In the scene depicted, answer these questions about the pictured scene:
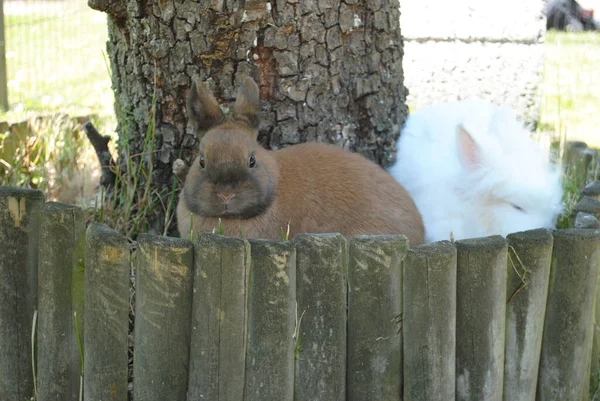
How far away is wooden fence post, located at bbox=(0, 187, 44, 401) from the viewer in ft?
8.70

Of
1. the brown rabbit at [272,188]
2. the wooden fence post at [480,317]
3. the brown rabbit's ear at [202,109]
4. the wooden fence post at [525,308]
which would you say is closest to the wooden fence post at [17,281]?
the brown rabbit at [272,188]

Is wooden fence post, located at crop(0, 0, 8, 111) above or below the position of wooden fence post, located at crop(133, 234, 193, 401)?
above

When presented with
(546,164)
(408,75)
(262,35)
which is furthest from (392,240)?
(408,75)

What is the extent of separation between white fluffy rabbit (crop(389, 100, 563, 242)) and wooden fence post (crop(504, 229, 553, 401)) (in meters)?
0.98

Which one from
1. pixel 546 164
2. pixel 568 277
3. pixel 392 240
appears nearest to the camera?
pixel 392 240

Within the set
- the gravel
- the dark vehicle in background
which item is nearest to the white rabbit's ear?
the gravel

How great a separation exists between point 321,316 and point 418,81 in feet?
15.7

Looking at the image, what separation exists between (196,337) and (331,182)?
0.98 metres

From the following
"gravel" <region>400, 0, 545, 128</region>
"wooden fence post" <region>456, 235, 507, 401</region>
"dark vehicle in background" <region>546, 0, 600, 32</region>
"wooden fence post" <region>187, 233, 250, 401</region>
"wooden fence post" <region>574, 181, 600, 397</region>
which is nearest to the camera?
"wooden fence post" <region>187, 233, 250, 401</region>

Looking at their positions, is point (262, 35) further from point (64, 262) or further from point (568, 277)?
point (568, 277)

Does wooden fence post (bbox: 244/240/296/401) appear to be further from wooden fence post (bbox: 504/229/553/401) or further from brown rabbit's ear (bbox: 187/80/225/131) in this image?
brown rabbit's ear (bbox: 187/80/225/131)

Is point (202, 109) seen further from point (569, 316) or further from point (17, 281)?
point (569, 316)

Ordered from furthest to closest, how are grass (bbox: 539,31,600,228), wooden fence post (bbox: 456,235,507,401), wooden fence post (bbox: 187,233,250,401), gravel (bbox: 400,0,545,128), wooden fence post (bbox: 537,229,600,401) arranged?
gravel (bbox: 400,0,545,128), grass (bbox: 539,31,600,228), wooden fence post (bbox: 537,229,600,401), wooden fence post (bbox: 456,235,507,401), wooden fence post (bbox: 187,233,250,401)

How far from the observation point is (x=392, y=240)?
2.44 m
